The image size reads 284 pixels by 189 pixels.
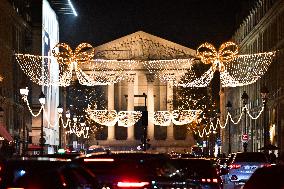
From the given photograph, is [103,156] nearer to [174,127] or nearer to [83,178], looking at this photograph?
[83,178]

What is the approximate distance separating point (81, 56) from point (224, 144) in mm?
57562

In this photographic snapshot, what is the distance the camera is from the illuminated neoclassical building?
140 m

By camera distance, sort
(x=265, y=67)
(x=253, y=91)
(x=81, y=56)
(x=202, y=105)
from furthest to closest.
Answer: (x=202, y=105) → (x=253, y=91) → (x=265, y=67) → (x=81, y=56)

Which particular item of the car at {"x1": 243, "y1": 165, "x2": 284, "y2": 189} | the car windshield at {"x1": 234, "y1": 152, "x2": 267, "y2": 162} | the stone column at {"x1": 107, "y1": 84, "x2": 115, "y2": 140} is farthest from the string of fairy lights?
the car at {"x1": 243, "y1": 165, "x2": 284, "y2": 189}

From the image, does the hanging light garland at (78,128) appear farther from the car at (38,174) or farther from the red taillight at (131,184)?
the car at (38,174)

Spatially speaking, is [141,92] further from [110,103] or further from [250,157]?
[250,157]

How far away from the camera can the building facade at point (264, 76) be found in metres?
72.1

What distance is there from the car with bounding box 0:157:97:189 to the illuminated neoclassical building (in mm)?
121585

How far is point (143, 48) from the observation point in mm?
141250

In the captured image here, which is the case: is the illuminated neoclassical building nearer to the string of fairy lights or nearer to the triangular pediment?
the triangular pediment

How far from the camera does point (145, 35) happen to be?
5497 inches

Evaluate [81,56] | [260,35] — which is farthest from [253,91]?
[81,56]

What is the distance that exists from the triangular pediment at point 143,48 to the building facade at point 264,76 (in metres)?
34.6

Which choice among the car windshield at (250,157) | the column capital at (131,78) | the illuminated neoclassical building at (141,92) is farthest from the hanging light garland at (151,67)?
the car windshield at (250,157)
